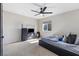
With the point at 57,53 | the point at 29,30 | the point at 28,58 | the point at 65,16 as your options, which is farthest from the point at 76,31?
the point at 28,58

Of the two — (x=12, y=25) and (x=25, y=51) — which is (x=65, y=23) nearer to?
(x=25, y=51)

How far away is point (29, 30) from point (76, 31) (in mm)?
3831

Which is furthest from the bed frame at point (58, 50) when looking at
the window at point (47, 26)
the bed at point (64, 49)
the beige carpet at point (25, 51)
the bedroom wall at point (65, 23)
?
the window at point (47, 26)

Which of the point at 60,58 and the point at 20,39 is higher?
the point at 60,58

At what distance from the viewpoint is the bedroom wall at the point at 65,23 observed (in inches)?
185

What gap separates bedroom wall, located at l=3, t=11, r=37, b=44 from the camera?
5170 millimetres

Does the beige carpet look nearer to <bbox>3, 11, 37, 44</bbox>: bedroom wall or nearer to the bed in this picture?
the bed

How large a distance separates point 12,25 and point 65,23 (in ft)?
12.3

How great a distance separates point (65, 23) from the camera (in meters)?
5.30

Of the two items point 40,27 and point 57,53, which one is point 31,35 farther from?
point 57,53

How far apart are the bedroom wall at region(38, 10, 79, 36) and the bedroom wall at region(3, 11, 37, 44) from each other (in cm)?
241

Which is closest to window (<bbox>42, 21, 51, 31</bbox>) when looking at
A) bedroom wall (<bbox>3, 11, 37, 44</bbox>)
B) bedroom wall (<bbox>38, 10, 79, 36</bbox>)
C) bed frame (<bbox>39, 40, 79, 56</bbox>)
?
bedroom wall (<bbox>38, 10, 79, 36</bbox>)

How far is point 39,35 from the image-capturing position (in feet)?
25.9

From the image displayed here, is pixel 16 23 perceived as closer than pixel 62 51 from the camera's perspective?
No
